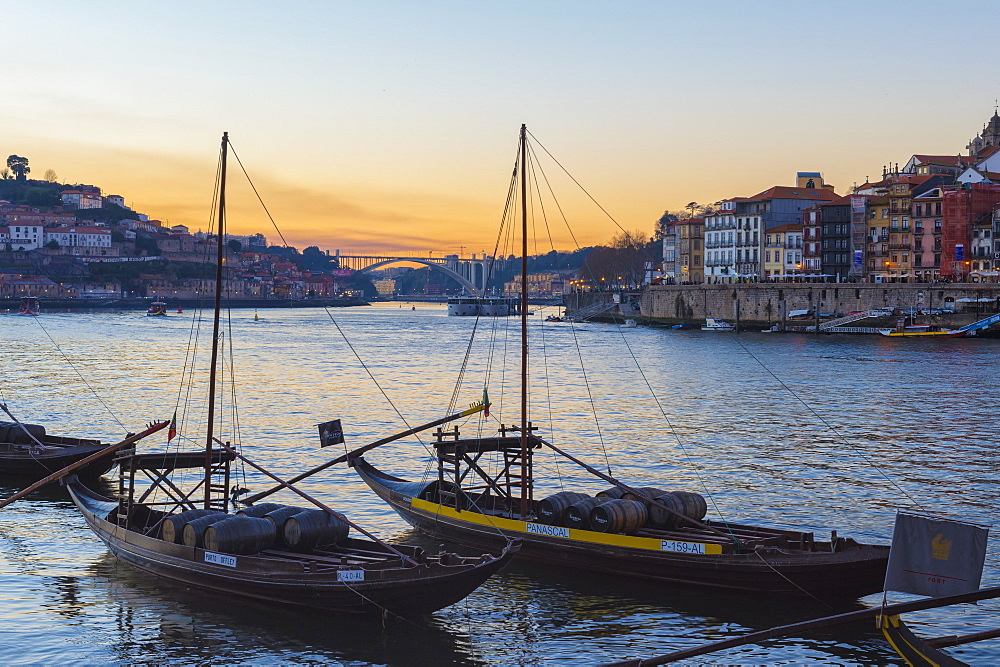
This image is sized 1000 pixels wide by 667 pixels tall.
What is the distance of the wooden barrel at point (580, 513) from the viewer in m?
18.9

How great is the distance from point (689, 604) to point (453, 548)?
16.1ft

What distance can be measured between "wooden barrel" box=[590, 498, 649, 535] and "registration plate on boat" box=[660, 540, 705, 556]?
846 millimetres

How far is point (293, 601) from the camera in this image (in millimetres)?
16172

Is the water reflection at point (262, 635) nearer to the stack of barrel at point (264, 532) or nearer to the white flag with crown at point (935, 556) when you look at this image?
the stack of barrel at point (264, 532)

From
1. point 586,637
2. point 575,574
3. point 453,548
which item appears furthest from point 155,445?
point 586,637

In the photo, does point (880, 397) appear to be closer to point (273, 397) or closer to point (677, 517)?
point (273, 397)

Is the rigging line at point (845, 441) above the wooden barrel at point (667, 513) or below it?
below

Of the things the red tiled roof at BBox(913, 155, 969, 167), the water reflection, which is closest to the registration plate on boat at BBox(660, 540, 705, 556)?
the water reflection

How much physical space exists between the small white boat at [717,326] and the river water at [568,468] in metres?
27.7

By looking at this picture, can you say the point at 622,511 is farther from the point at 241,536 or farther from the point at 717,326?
the point at 717,326

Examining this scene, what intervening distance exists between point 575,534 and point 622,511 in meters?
0.93

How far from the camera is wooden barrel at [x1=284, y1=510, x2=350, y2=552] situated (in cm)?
1702

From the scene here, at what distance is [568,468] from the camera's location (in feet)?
104

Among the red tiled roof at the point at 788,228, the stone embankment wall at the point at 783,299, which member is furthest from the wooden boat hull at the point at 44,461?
the red tiled roof at the point at 788,228
